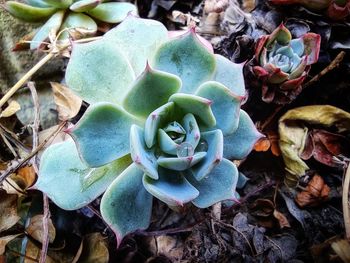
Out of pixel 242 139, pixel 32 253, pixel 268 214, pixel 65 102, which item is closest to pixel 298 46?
pixel 242 139

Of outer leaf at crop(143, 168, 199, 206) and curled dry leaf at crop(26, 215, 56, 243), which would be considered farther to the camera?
curled dry leaf at crop(26, 215, 56, 243)

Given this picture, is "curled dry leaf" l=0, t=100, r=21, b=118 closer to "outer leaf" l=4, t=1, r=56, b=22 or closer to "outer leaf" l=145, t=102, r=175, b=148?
"outer leaf" l=4, t=1, r=56, b=22

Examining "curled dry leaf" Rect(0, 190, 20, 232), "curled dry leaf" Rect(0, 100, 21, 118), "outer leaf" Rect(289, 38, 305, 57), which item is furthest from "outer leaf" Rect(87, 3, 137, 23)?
"curled dry leaf" Rect(0, 190, 20, 232)

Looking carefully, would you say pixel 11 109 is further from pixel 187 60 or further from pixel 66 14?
pixel 187 60

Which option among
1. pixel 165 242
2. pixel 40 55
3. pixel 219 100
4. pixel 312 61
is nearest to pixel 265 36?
pixel 312 61

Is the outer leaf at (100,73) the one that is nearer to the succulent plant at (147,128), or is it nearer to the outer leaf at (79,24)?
the succulent plant at (147,128)
